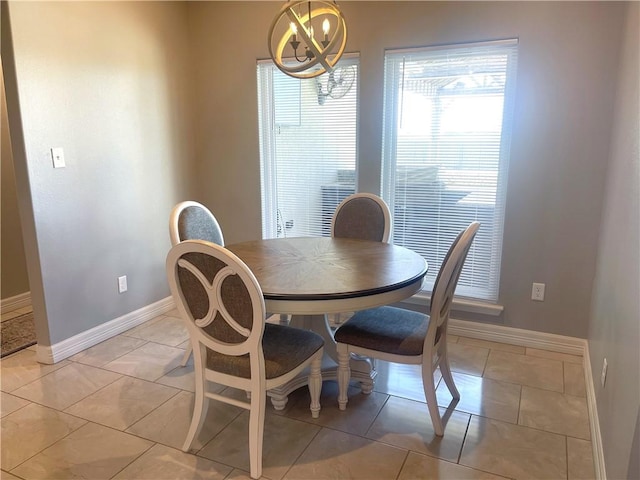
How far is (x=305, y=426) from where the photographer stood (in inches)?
86.7

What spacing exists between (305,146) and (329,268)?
1.64 metres

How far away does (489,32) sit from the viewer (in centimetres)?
284

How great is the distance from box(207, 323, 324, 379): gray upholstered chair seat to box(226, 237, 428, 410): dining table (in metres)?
0.17

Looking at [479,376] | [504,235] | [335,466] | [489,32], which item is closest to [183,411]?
[335,466]

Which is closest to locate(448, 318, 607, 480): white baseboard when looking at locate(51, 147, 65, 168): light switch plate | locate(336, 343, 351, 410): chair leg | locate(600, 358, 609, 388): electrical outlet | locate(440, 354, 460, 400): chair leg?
locate(600, 358, 609, 388): electrical outlet

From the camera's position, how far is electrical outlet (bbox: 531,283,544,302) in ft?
9.79

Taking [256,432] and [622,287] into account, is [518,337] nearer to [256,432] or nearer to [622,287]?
[622,287]

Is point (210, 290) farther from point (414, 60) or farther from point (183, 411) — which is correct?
point (414, 60)

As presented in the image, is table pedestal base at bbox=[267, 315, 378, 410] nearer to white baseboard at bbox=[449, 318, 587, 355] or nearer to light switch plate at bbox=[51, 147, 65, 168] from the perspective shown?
white baseboard at bbox=[449, 318, 587, 355]

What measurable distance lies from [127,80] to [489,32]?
245 cm

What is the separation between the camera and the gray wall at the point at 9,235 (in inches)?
146

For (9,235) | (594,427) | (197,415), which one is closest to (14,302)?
(9,235)

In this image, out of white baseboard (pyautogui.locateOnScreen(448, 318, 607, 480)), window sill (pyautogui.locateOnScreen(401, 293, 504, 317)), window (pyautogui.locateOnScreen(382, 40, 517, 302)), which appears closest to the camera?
white baseboard (pyautogui.locateOnScreen(448, 318, 607, 480))

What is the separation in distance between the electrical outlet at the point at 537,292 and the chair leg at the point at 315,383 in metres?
1.62
